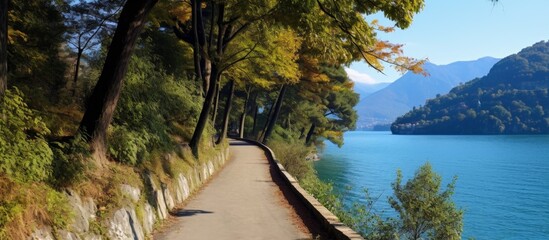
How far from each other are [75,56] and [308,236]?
37.2 ft

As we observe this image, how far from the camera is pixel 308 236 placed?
8766 millimetres

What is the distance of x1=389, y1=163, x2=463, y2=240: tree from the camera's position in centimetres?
1581

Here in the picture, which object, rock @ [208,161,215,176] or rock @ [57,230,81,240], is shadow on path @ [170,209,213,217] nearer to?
rock @ [57,230,81,240]

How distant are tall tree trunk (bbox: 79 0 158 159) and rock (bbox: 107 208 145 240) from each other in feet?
4.74

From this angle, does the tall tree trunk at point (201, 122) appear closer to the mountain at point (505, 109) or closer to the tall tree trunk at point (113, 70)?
the tall tree trunk at point (113, 70)

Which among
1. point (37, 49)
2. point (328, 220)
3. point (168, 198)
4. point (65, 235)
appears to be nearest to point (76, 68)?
point (37, 49)

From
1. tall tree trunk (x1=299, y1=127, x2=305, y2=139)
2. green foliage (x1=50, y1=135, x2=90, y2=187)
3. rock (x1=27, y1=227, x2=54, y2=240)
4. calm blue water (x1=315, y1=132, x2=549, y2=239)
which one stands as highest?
tall tree trunk (x1=299, y1=127, x2=305, y2=139)

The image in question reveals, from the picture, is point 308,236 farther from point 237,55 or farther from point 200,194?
point 237,55

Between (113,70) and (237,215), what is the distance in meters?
4.71

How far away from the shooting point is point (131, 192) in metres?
8.02

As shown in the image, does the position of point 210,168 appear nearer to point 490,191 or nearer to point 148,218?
point 148,218

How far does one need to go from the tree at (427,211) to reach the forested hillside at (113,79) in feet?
19.9

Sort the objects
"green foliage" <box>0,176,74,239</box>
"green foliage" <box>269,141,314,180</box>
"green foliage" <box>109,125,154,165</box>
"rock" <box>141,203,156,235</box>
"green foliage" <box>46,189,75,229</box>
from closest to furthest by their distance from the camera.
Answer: "green foliage" <box>0,176,74,239</box>, "green foliage" <box>46,189,75,229</box>, "rock" <box>141,203,156,235</box>, "green foliage" <box>109,125,154,165</box>, "green foliage" <box>269,141,314,180</box>

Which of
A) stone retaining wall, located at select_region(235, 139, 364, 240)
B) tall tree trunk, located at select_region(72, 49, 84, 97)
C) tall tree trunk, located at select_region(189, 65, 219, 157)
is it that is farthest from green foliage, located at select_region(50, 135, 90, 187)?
tall tree trunk, located at select_region(189, 65, 219, 157)
